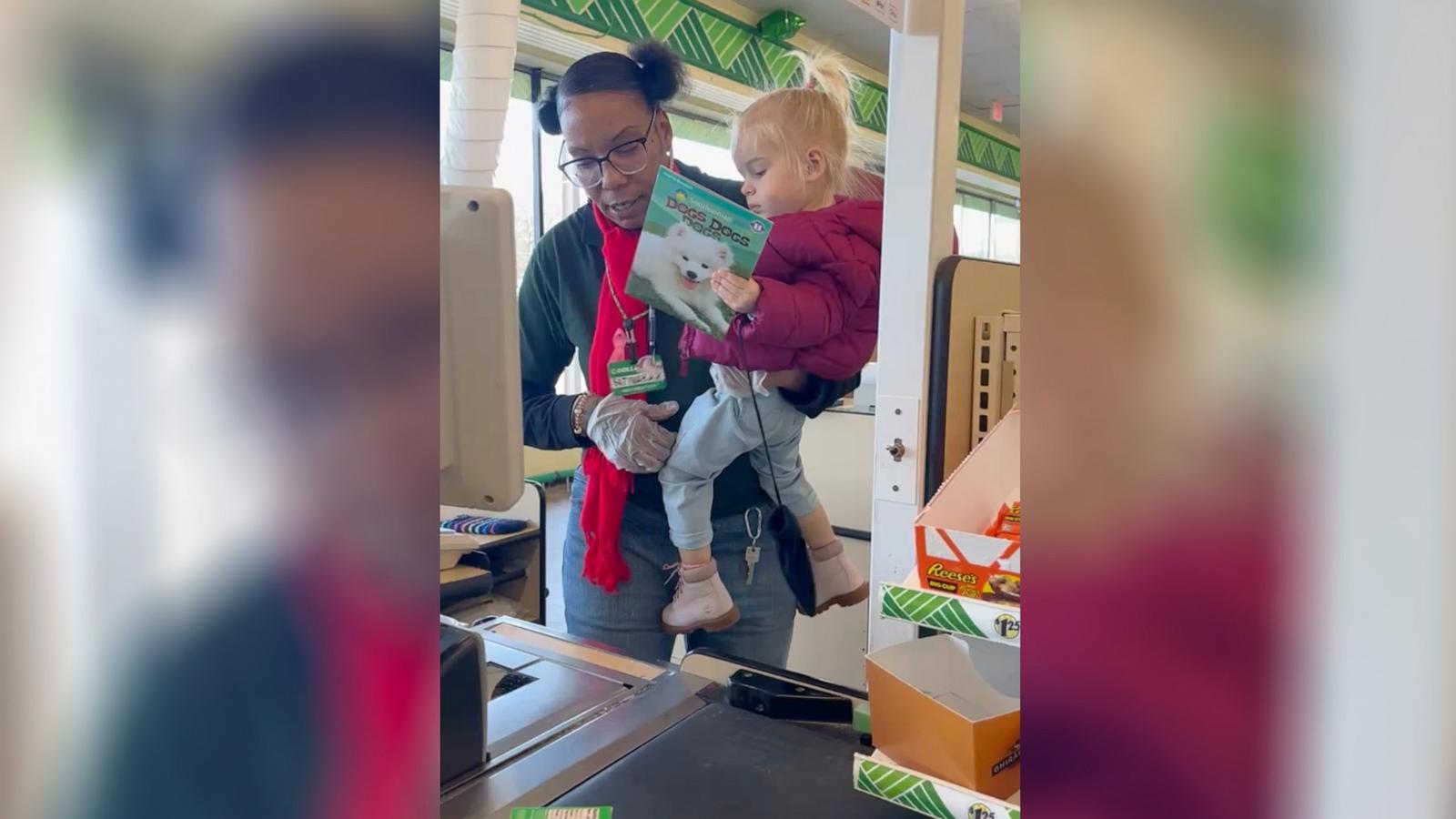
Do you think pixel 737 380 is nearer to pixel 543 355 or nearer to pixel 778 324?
pixel 778 324

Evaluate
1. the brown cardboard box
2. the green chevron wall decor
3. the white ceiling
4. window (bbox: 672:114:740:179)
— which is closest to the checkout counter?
the brown cardboard box

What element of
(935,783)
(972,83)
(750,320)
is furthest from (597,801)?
(972,83)

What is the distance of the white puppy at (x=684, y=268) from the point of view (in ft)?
5.34

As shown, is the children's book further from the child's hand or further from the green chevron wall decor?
the green chevron wall decor

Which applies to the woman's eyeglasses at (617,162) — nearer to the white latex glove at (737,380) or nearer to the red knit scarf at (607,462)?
the red knit scarf at (607,462)

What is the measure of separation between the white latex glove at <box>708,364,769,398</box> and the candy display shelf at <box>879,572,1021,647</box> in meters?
1.06

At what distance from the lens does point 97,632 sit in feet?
0.58

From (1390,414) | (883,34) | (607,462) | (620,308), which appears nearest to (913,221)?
(620,308)

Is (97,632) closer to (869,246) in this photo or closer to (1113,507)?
(1113,507)

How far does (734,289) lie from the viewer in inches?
65.9

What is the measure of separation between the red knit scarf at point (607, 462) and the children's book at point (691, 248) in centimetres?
12

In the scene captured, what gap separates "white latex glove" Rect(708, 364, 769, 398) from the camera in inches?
70.8

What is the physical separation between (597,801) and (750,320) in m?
1.00

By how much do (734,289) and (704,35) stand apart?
393cm
